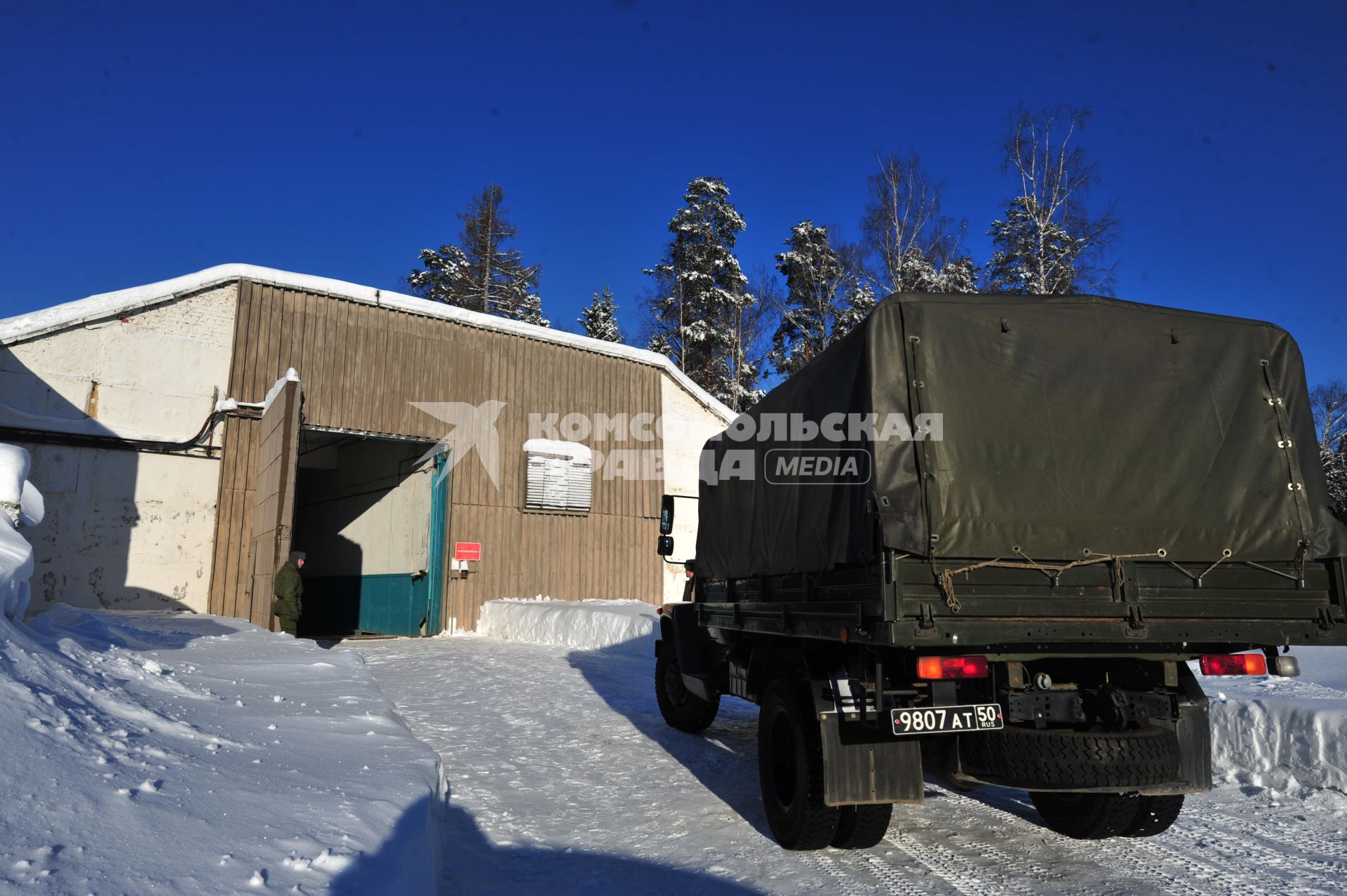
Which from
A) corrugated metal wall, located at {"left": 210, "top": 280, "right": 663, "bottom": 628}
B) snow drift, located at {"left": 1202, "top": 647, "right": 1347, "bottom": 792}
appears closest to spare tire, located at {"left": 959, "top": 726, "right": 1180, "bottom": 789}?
snow drift, located at {"left": 1202, "top": 647, "right": 1347, "bottom": 792}

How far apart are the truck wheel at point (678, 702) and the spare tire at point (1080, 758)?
12.3ft

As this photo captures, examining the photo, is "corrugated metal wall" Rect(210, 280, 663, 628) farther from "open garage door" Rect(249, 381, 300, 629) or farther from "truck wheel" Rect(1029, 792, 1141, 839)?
"truck wheel" Rect(1029, 792, 1141, 839)

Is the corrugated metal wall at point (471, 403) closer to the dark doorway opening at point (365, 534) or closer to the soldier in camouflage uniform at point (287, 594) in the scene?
the dark doorway opening at point (365, 534)

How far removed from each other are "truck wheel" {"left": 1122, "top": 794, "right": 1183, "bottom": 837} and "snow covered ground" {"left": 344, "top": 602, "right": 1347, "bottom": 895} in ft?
0.29

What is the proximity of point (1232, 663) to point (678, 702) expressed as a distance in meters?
5.11

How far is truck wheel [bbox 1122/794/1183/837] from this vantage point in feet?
16.9

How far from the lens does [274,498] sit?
13242mm

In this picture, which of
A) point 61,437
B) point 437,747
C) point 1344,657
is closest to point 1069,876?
point 437,747

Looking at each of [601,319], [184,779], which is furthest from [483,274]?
[184,779]

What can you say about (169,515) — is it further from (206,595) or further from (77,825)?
(77,825)

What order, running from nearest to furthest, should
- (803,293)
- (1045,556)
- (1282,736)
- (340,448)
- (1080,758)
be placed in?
(1080,758)
(1045,556)
(1282,736)
(340,448)
(803,293)

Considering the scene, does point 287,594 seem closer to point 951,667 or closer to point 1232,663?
point 951,667

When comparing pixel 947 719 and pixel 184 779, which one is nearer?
pixel 184 779

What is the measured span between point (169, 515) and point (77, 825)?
45.7 ft
